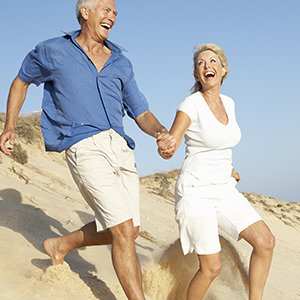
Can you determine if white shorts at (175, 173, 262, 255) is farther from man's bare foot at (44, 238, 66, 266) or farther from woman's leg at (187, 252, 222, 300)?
man's bare foot at (44, 238, 66, 266)

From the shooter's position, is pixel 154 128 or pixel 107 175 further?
pixel 154 128

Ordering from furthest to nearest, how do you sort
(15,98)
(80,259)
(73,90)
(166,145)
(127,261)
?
(80,259) → (15,98) → (73,90) → (166,145) → (127,261)

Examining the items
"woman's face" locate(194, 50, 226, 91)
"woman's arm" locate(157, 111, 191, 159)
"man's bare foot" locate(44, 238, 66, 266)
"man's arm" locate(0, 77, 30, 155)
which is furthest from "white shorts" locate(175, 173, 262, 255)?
"man's arm" locate(0, 77, 30, 155)

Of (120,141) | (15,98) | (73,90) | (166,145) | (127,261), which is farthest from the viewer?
(15,98)

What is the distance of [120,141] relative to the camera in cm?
341

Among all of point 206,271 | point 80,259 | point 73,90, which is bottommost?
point 80,259

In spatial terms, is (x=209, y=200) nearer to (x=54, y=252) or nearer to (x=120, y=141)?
(x=120, y=141)

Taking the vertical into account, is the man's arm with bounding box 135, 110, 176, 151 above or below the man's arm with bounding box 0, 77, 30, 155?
below

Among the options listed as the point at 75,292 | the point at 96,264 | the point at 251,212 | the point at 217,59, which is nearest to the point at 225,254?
the point at 251,212

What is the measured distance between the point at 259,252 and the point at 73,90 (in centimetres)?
209

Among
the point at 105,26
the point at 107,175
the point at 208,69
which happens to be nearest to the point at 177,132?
the point at 107,175

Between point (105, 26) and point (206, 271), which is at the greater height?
point (105, 26)

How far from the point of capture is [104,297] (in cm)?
329

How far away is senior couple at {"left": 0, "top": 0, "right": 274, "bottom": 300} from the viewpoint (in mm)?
3141
